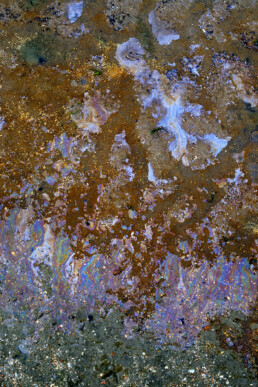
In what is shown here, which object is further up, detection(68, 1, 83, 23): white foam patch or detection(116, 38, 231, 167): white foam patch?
detection(68, 1, 83, 23): white foam patch

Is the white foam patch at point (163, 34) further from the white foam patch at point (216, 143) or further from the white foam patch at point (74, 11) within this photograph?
the white foam patch at point (216, 143)

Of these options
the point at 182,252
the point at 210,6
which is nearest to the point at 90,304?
the point at 182,252

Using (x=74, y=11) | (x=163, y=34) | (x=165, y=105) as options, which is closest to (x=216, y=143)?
(x=165, y=105)

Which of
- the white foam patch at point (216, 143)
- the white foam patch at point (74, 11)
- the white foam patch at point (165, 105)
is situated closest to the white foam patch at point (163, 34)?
the white foam patch at point (165, 105)

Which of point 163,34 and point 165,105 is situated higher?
point 163,34

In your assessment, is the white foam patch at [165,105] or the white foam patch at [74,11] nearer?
the white foam patch at [165,105]

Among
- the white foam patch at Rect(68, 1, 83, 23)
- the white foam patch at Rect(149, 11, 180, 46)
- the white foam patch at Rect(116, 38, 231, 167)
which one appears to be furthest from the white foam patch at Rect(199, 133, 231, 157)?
the white foam patch at Rect(68, 1, 83, 23)

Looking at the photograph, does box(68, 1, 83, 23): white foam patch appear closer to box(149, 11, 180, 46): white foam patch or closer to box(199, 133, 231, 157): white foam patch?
box(149, 11, 180, 46): white foam patch

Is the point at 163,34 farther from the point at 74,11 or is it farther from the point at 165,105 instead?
the point at 74,11

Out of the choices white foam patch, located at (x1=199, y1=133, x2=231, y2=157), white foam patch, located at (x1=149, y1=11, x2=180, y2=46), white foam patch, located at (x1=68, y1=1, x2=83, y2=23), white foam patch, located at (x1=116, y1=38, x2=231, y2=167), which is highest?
white foam patch, located at (x1=68, y1=1, x2=83, y2=23)
